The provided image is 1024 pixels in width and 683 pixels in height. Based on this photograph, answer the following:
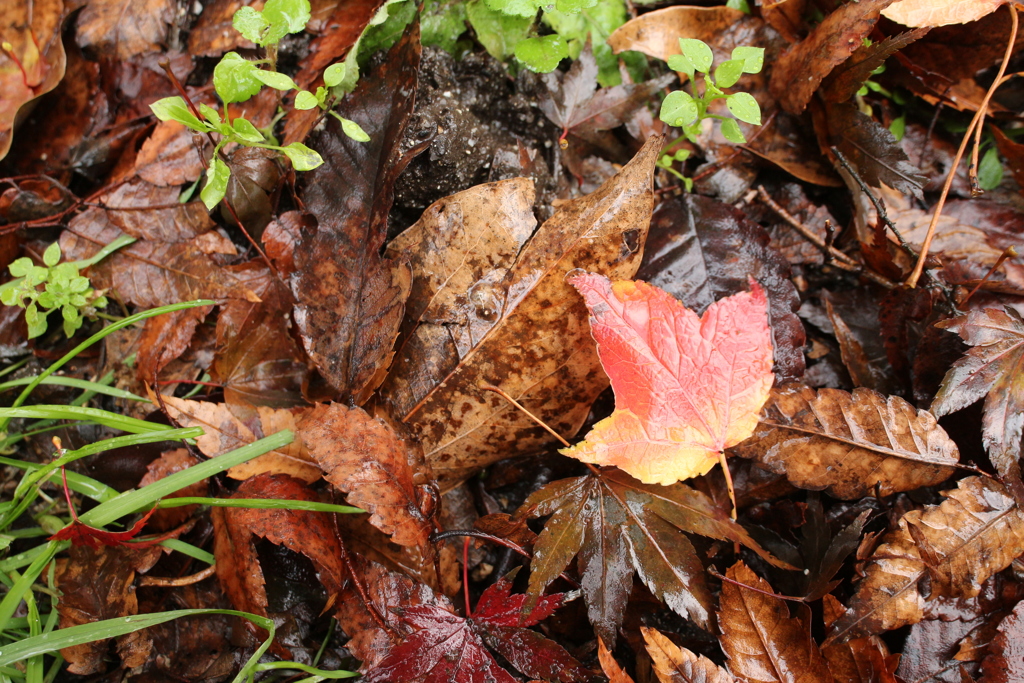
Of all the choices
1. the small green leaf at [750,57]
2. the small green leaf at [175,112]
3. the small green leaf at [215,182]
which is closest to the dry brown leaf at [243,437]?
the small green leaf at [215,182]

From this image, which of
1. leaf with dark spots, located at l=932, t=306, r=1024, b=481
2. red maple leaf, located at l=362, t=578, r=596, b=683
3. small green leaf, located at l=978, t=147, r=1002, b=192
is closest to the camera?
red maple leaf, located at l=362, t=578, r=596, b=683

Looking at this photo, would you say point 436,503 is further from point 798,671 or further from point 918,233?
point 918,233

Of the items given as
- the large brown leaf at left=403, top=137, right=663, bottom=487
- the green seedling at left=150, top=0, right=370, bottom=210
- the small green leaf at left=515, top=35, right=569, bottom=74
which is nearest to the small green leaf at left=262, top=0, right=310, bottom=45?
the green seedling at left=150, top=0, right=370, bottom=210

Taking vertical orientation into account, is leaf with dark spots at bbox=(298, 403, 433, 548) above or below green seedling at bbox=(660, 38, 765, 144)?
below

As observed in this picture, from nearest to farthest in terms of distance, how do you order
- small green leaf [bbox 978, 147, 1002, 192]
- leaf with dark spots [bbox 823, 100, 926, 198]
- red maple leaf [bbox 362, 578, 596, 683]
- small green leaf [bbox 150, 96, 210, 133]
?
1. red maple leaf [bbox 362, 578, 596, 683]
2. small green leaf [bbox 150, 96, 210, 133]
3. leaf with dark spots [bbox 823, 100, 926, 198]
4. small green leaf [bbox 978, 147, 1002, 192]

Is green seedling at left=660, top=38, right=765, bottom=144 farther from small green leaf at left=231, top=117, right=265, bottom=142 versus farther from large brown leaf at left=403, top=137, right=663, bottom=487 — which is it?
small green leaf at left=231, top=117, right=265, bottom=142

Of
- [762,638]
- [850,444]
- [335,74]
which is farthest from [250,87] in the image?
[762,638]
